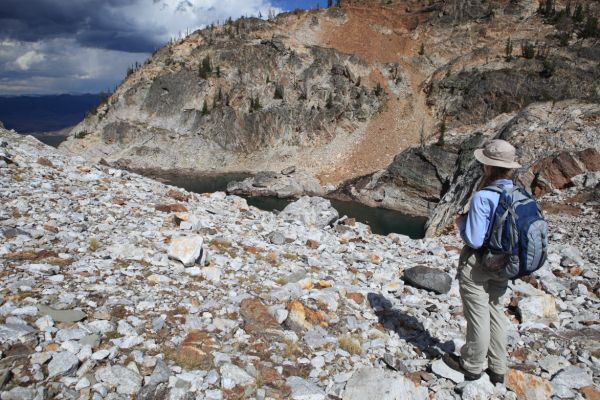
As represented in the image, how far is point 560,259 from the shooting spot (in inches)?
366

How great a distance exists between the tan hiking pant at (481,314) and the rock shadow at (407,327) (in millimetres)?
737

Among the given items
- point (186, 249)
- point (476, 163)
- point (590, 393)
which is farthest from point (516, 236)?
point (476, 163)

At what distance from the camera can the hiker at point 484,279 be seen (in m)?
3.93

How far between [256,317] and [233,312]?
33 cm

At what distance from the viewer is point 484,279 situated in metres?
4.07

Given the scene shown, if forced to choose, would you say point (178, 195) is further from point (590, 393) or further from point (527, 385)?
point (590, 393)

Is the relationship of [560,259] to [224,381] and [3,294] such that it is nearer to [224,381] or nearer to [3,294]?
[224,381]

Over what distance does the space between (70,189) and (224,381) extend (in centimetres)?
763

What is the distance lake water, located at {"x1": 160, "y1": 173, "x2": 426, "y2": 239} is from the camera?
32.7 meters

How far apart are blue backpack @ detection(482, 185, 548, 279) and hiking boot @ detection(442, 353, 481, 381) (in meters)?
1.19

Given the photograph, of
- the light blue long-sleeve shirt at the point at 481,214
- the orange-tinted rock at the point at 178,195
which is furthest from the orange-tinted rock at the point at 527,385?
the orange-tinted rock at the point at 178,195

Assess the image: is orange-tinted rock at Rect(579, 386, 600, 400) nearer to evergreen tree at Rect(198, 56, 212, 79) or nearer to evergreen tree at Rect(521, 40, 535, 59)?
evergreen tree at Rect(521, 40, 535, 59)

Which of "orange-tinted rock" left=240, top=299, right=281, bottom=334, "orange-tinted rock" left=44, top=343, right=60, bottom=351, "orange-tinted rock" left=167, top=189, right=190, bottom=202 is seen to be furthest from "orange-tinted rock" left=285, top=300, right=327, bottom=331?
"orange-tinted rock" left=167, top=189, right=190, bottom=202

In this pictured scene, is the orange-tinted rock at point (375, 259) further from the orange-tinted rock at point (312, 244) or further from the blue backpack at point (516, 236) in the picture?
the blue backpack at point (516, 236)
